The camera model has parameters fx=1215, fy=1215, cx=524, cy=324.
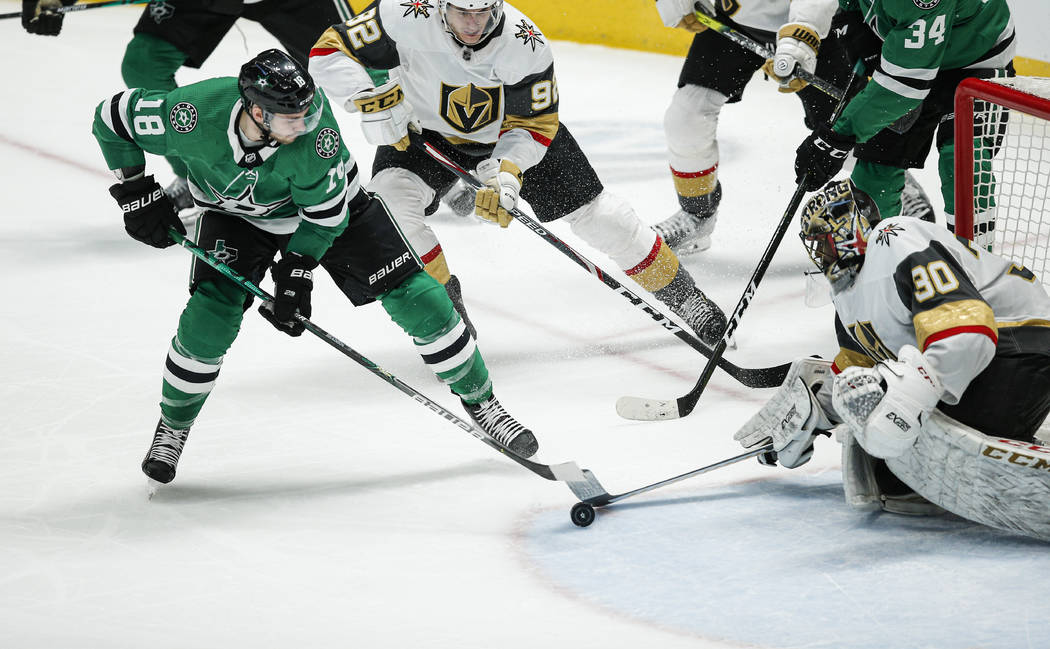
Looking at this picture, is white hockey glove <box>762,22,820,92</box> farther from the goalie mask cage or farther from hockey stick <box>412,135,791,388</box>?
hockey stick <box>412,135,791,388</box>

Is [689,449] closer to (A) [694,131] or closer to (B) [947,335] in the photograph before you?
(B) [947,335]

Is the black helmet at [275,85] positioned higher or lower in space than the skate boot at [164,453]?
higher

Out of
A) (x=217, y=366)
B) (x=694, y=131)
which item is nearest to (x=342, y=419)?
(x=217, y=366)

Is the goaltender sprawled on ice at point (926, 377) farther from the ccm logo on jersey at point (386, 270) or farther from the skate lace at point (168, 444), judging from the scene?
the skate lace at point (168, 444)

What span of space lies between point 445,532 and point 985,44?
6.51 ft

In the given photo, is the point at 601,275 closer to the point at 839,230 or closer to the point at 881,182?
the point at 881,182

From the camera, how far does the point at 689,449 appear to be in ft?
9.78

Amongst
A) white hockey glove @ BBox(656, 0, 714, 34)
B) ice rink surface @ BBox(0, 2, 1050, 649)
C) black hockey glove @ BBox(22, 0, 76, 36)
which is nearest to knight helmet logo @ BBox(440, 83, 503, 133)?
ice rink surface @ BBox(0, 2, 1050, 649)

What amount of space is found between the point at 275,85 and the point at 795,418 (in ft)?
4.10

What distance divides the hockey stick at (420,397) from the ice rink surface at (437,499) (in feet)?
0.14

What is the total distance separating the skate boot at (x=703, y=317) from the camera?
11.8 ft

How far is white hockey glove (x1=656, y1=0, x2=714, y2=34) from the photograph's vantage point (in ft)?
12.6

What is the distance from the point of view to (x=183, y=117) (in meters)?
2.55

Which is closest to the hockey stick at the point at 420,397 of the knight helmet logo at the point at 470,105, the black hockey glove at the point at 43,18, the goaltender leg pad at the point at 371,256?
the goaltender leg pad at the point at 371,256
